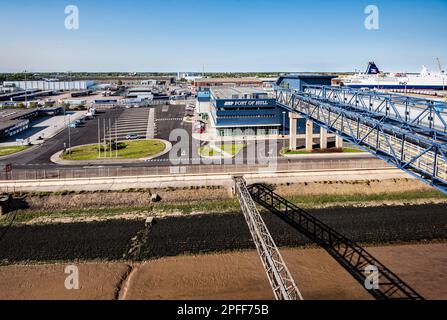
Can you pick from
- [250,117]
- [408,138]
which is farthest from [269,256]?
[250,117]

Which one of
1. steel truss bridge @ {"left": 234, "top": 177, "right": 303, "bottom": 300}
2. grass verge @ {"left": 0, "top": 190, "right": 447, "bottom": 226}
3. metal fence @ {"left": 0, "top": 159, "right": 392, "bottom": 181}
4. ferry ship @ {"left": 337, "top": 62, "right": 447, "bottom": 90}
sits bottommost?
grass verge @ {"left": 0, "top": 190, "right": 447, "bottom": 226}

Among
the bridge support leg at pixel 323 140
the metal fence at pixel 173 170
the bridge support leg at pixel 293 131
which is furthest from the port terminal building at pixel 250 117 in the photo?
the metal fence at pixel 173 170

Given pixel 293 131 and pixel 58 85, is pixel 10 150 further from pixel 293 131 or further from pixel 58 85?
pixel 58 85

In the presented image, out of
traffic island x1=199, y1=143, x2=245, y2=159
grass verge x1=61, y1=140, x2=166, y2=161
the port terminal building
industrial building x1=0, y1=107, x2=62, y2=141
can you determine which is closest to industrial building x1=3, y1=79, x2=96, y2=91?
industrial building x1=0, y1=107, x2=62, y2=141

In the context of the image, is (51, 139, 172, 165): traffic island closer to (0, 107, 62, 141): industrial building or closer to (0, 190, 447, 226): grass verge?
(0, 190, 447, 226): grass verge
